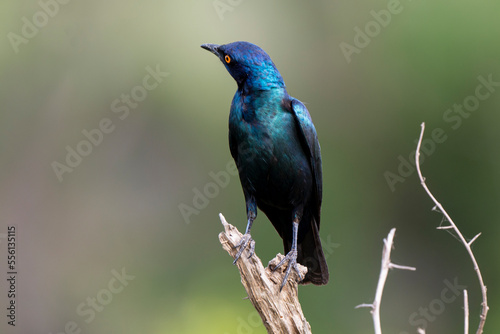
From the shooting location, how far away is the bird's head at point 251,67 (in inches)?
200

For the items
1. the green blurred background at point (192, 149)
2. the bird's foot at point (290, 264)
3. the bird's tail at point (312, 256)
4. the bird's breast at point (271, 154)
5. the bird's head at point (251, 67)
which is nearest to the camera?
the bird's foot at point (290, 264)

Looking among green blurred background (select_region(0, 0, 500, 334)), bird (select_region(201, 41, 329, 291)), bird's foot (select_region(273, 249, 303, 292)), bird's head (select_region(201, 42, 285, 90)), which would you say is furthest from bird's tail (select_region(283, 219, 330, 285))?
green blurred background (select_region(0, 0, 500, 334))

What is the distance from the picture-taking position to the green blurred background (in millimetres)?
10336

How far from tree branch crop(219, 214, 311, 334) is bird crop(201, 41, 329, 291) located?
24 centimetres

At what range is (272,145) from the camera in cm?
491

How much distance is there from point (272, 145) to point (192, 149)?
6362mm

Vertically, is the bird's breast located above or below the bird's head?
below

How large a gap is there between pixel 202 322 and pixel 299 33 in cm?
500

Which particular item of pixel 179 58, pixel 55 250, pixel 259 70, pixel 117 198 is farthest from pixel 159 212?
pixel 259 70

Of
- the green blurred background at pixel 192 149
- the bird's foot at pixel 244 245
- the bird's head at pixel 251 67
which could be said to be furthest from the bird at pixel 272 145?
the green blurred background at pixel 192 149

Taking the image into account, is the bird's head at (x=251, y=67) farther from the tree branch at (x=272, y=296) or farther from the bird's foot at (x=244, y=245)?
the tree branch at (x=272, y=296)

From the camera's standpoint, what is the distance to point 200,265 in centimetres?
1099

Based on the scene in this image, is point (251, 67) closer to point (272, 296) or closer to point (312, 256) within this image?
point (312, 256)

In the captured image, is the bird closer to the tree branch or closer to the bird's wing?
the bird's wing
